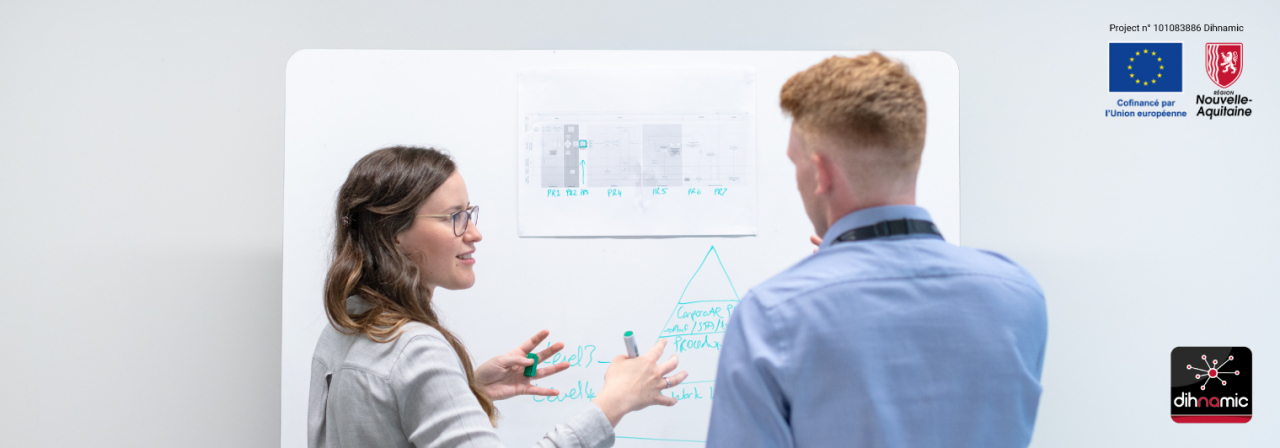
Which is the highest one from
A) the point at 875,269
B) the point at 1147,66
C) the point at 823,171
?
the point at 1147,66

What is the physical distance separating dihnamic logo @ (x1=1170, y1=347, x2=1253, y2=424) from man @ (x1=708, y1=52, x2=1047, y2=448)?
137 cm

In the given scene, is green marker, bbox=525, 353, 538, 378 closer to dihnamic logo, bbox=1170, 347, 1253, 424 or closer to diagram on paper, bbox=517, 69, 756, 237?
diagram on paper, bbox=517, 69, 756, 237

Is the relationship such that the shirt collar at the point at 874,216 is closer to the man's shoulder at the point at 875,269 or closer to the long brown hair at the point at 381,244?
the man's shoulder at the point at 875,269

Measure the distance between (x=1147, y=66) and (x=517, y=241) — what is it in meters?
1.65

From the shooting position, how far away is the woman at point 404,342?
0.94 m

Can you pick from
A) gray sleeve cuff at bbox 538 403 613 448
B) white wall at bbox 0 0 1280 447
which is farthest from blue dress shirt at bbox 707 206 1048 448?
white wall at bbox 0 0 1280 447

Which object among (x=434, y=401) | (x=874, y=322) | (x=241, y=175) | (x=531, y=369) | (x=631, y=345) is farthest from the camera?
(x=241, y=175)

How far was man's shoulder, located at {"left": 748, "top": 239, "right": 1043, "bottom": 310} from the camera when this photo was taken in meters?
0.74

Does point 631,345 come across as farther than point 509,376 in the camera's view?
No

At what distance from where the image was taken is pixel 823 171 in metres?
0.77

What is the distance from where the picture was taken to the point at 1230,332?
5.83 ft

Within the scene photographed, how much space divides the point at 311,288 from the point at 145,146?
2.17ft

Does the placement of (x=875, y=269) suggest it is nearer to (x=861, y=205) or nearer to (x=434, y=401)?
(x=861, y=205)

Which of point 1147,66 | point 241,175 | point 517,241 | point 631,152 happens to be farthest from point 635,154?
point 1147,66
